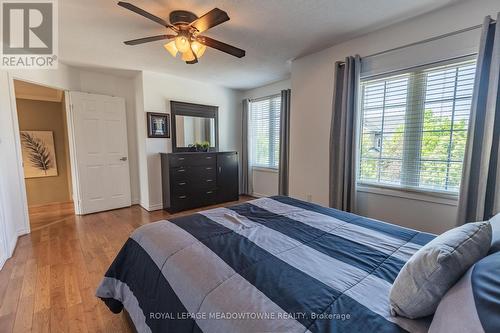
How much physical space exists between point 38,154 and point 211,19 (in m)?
4.87

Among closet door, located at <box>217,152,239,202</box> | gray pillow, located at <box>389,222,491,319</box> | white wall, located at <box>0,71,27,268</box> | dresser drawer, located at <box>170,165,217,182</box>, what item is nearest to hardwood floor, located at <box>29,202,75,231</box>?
white wall, located at <box>0,71,27,268</box>

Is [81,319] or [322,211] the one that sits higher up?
[322,211]

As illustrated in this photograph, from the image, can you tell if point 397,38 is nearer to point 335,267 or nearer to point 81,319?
point 335,267

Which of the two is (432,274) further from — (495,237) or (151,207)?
(151,207)

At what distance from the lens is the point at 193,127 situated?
4.45m

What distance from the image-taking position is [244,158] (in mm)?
5160

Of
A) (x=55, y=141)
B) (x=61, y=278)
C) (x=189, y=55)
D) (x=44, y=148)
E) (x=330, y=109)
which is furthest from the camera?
(x=55, y=141)

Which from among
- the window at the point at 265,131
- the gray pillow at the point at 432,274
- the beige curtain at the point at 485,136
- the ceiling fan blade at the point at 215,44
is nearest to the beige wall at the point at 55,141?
the window at the point at 265,131

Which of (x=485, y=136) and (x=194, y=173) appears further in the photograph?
(x=194, y=173)

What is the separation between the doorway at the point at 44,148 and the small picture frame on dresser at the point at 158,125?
1961 mm

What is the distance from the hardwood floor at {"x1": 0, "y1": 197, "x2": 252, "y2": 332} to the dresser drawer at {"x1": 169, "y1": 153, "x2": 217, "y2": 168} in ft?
3.72

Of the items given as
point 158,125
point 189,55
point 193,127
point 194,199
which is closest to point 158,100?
point 158,125

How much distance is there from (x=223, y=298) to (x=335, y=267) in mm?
541

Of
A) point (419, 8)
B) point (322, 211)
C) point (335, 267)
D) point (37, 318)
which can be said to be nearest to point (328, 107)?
point (419, 8)
